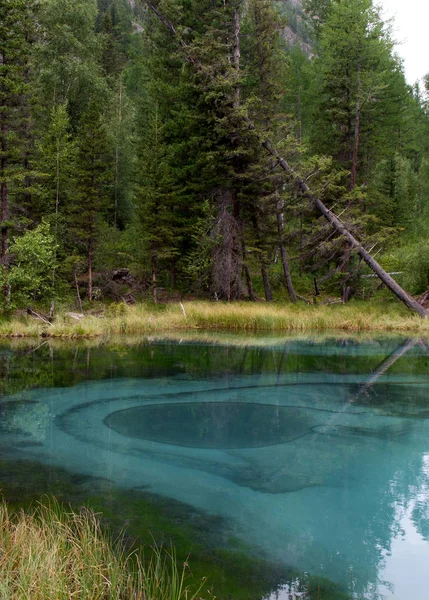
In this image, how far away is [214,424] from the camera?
25.7ft

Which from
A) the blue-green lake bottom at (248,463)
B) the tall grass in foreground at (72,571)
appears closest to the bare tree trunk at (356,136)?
the blue-green lake bottom at (248,463)

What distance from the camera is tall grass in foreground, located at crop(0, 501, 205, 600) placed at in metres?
3.10

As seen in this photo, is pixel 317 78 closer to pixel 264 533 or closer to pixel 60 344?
pixel 60 344

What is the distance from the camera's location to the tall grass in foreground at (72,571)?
310 centimetres

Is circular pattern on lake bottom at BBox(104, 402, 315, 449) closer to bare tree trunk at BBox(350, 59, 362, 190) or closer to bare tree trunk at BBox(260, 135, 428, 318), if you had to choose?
bare tree trunk at BBox(260, 135, 428, 318)

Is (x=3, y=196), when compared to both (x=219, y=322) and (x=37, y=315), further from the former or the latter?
(x=219, y=322)

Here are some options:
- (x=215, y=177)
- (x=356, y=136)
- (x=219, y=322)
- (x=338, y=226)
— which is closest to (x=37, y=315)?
(x=219, y=322)

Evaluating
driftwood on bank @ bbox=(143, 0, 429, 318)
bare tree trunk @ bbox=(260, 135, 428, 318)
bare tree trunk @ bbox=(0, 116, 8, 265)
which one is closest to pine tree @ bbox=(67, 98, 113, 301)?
bare tree trunk @ bbox=(0, 116, 8, 265)

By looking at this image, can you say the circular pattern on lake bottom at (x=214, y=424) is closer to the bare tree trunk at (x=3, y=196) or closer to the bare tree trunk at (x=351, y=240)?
the bare tree trunk at (x=351, y=240)

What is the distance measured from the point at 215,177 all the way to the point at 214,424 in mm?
16027

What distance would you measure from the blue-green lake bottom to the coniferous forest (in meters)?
9.62

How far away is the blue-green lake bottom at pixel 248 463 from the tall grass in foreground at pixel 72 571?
402 millimetres

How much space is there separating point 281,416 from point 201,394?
192 centimetres

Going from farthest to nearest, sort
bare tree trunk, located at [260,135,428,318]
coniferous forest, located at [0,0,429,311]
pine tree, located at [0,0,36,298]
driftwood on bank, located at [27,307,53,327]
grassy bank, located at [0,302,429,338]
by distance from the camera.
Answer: coniferous forest, located at [0,0,429,311] < bare tree trunk, located at [260,135,428,318] < pine tree, located at [0,0,36,298] < driftwood on bank, located at [27,307,53,327] < grassy bank, located at [0,302,429,338]
